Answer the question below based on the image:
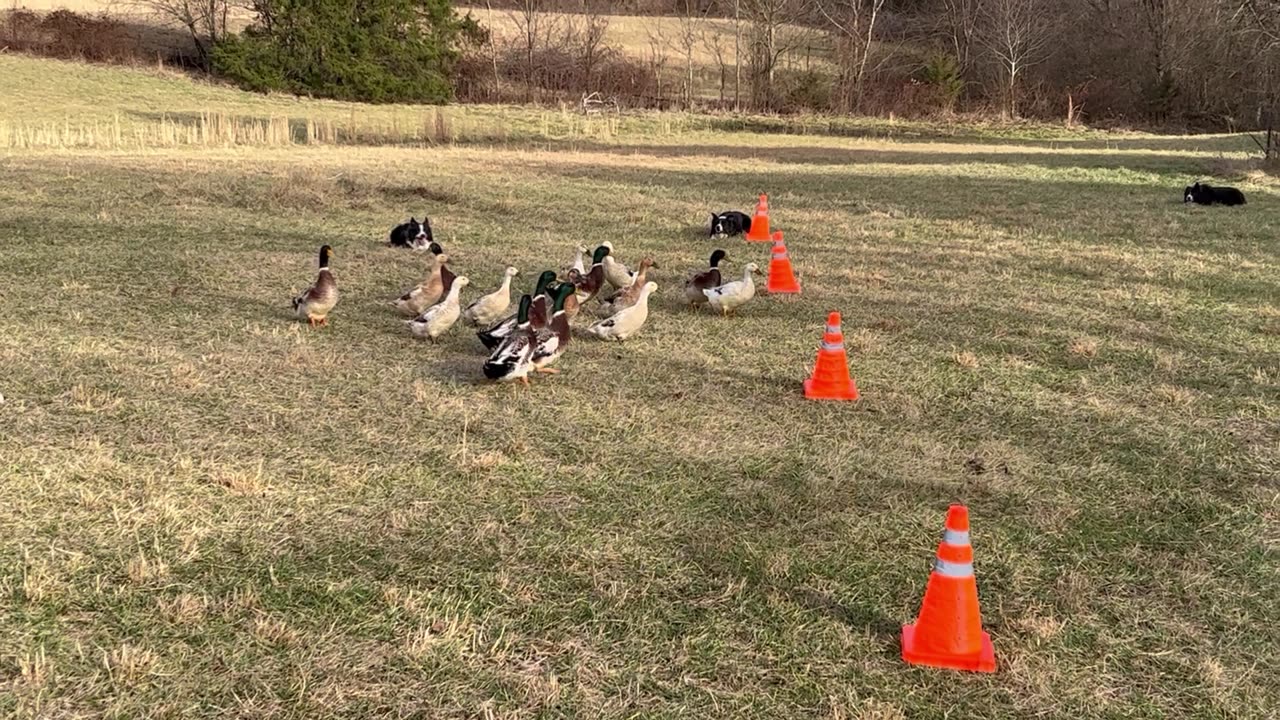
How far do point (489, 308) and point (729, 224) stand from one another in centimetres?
→ 494

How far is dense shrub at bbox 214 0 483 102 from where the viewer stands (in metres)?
39.2

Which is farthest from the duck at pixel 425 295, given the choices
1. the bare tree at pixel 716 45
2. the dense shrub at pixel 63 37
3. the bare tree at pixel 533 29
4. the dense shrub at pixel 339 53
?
the bare tree at pixel 716 45

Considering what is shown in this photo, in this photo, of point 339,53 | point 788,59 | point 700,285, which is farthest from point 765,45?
point 700,285

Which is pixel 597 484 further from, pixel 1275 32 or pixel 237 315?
pixel 1275 32

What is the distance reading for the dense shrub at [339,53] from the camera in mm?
39156

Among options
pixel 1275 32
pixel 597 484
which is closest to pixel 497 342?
pixel 597 484

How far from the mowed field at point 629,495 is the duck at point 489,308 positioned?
268 mm

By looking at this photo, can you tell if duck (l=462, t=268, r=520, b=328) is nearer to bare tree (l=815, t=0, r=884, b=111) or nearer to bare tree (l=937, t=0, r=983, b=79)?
bare tree (l=815, t=0, r=884, b=111)

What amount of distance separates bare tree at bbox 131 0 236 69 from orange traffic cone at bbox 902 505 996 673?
44.7 meters

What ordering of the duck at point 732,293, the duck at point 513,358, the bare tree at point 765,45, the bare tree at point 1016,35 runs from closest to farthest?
the duck at point 513,358
the duck at point 732,293
the bare tree at point 765,45
the bare tree at point 1016,35

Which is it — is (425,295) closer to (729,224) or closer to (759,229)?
(729,224)

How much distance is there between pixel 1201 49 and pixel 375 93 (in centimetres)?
3736

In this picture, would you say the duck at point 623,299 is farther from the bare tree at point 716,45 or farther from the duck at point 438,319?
the bare tree at point 716,45

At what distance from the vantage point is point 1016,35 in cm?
4444
